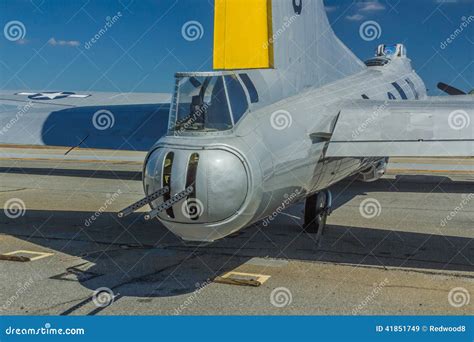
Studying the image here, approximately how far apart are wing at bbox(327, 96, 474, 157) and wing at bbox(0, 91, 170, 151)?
902cm

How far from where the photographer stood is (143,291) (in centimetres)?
913

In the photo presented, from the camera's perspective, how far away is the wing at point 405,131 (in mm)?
10477

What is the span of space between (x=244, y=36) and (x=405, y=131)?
3.83 meters

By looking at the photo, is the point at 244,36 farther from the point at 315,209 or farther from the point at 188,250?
the point at 315,209

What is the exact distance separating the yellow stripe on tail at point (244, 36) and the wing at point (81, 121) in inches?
304

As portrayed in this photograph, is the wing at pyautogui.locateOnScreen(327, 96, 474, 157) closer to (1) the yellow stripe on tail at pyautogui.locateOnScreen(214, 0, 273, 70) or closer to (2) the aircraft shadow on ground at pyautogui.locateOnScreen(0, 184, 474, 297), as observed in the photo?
(1) the yellow stripe on tail at pyautogui.locateOnScreen(214, 0, 273, 70)

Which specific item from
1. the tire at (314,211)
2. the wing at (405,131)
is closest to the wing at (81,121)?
the tire at (314,211)

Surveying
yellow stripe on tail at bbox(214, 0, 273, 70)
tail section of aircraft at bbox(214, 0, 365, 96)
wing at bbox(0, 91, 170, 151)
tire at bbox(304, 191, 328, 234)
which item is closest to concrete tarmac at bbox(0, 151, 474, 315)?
tire at bbox(304, 191, 328, 234)

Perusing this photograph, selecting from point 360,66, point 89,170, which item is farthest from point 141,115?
point 89,170

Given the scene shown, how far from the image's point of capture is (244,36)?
11.4 metres

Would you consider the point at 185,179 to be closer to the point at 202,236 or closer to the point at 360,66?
the point at 202,236

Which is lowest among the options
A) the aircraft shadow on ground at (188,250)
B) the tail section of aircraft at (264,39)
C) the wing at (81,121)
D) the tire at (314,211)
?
the aircraft shadow on ground at (188,250)

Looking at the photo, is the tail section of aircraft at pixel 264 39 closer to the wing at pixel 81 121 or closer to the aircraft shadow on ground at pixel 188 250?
the aircraft shadow on ground at pixel 188 250

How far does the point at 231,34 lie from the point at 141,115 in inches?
414
